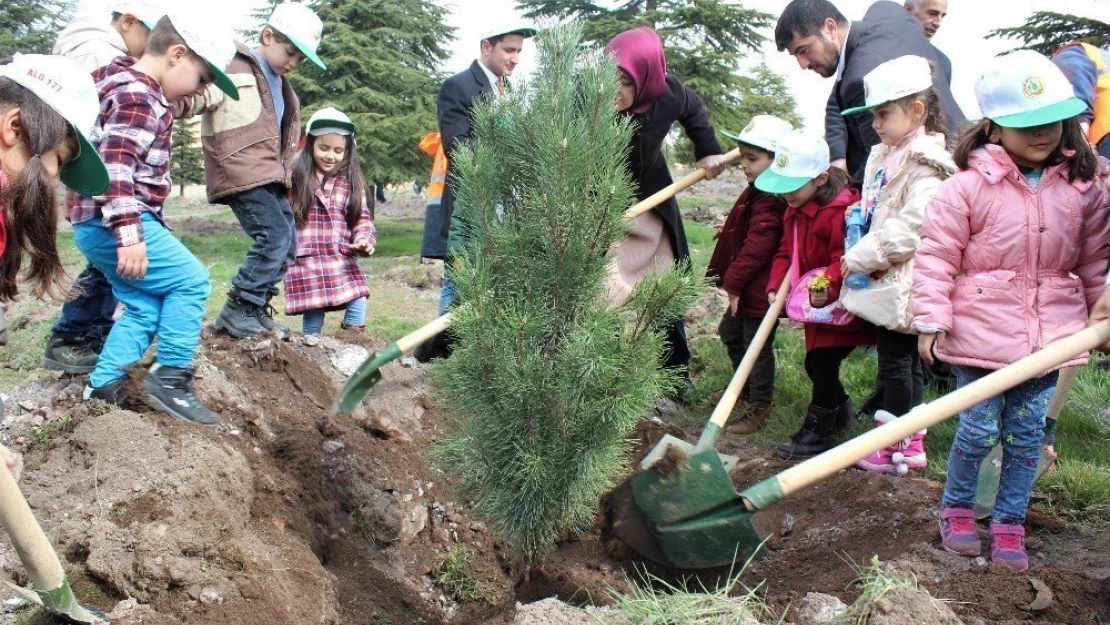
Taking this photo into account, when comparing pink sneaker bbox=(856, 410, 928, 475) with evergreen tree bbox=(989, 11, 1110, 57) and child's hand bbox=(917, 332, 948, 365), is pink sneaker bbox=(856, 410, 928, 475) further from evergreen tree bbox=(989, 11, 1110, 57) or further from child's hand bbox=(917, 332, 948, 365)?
evergreen tree bbox=(989, 11, 1110, 57)

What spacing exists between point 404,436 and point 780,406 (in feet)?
8.09

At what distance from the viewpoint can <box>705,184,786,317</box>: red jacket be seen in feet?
16.6

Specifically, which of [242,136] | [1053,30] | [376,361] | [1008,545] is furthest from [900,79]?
[1053,30]

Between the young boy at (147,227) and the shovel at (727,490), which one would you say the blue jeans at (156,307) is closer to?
the young boy at (147,227)

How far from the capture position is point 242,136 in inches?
195

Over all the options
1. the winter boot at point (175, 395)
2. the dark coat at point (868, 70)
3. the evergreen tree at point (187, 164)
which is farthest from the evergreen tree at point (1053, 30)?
the evergreen tree at point (187, 164)

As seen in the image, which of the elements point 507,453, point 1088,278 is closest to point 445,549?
point 507,453

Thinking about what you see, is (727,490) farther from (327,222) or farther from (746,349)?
(327,222)

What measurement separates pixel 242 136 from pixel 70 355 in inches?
58.3

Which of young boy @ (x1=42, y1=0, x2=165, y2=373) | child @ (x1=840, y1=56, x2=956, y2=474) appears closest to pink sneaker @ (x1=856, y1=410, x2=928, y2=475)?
child @ (x1=840, y1=56, x2=956, y2=474)

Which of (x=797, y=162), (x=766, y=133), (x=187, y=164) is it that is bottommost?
(x=187, y=164)

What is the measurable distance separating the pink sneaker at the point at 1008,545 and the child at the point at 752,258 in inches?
77.8

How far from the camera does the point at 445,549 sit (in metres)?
3.99

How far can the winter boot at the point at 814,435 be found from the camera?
4613mm
